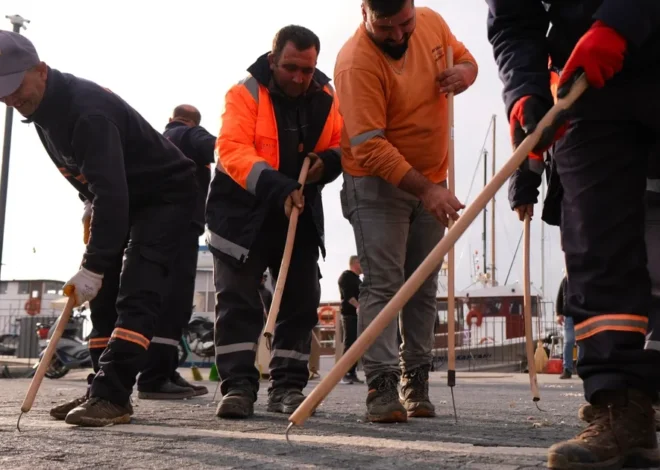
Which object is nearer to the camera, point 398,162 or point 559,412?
point 398,162

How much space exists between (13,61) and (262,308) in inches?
68.9

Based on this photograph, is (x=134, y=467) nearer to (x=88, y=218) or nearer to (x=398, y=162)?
(x=398, y=162)

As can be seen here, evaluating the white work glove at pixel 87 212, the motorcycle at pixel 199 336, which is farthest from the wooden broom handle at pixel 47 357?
the motorcycle at pixel 199 336

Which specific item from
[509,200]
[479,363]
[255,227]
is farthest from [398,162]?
[479,363]

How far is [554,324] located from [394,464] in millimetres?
18147

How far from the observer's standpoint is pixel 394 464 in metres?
2.46

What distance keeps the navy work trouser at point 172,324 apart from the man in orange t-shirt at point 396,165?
2091 mm

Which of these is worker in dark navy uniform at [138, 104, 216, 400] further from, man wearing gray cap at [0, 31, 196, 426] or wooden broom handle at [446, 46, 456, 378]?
wooden broom handle at [446, 46, 456, 378]

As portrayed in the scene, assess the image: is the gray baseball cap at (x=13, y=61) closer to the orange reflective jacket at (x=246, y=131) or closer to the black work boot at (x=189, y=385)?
the orange reflective jacket at (x=246, y=131)

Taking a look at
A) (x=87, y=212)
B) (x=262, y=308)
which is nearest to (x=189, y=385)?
(x=262, y=308)

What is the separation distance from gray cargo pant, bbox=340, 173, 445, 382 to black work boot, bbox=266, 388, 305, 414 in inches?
18.5

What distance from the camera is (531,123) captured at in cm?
270

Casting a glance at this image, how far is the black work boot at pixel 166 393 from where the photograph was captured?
6031 mm

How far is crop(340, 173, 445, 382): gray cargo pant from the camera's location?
13.6ft
